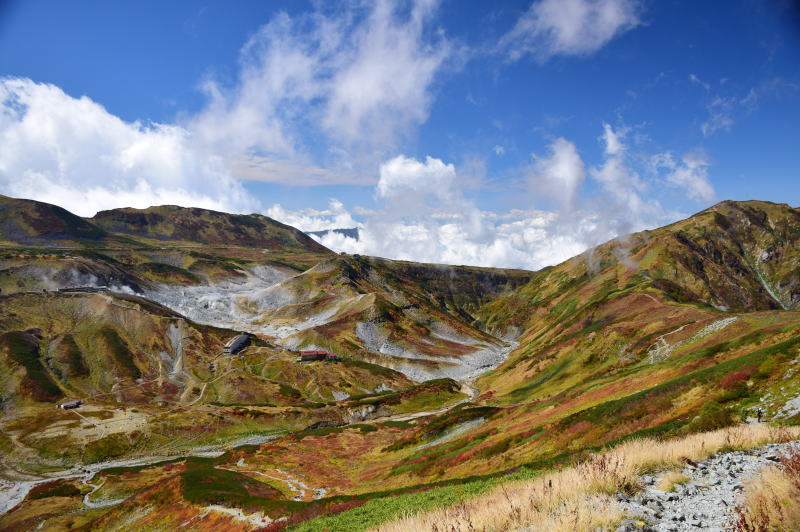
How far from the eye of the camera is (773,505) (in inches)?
343

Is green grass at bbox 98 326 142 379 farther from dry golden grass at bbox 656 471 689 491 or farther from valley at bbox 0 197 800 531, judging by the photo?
dry golden grass at bbox 656 471 689 491

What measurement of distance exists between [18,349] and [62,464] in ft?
265

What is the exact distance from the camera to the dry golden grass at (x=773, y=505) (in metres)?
8.27

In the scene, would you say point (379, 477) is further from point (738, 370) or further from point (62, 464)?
point (62, 464)

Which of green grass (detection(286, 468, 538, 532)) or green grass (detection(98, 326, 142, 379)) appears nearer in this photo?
green grass (detection(286, 468, 538, 532))

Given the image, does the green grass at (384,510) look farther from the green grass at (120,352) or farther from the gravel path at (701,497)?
the green grass at (120,352)

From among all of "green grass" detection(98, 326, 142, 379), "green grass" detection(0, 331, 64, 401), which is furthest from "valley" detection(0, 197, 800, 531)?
"green grass" detection(98, 326, 142, 379)

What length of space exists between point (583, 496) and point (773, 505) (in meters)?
4.33

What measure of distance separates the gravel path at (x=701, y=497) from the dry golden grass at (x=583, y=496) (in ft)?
1.31

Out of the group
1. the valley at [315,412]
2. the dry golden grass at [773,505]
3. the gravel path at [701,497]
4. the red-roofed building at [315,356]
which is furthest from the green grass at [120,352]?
the dry golden grass at [773,505]

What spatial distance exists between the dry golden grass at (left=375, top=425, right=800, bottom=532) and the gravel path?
0.40 meters

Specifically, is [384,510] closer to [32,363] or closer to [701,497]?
[701,497]

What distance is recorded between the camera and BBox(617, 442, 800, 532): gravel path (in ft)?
32.7

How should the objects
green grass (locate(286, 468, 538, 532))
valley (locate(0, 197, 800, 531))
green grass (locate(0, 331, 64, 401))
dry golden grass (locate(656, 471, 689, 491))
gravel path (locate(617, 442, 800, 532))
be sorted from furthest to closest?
green grass (locate(0, 331, 64, 401)) → valley (locate(0, 197, 800, 531)) → green grass (locate(286, 468, 538, 532)) → dry golden grass (locate(656, 471, 689, 491)) → gravel path (locate(617, 442, 800, 532))
